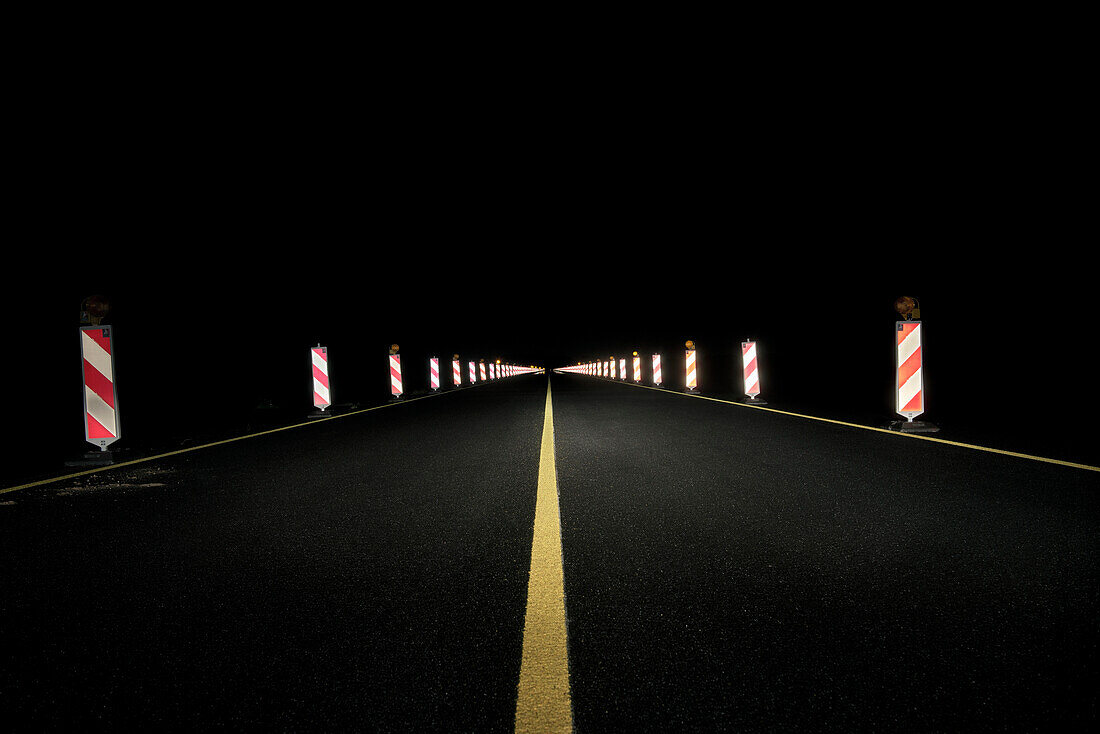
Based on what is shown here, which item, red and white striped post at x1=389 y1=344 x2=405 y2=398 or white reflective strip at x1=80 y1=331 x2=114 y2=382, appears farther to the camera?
red and white striped post at x1=389 y1=344 x2=405 y2=398

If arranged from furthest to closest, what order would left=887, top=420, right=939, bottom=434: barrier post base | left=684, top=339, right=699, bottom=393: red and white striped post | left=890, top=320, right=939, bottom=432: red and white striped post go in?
left=684, top=339, right=699, bottom=393: red and white striped post < left=890, top=320, right=939, bottom=432: red and white striped post < left=887, top=420, right=939, bottom=434: barrier post base

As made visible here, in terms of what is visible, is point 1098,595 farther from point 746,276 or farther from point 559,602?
point 746,276

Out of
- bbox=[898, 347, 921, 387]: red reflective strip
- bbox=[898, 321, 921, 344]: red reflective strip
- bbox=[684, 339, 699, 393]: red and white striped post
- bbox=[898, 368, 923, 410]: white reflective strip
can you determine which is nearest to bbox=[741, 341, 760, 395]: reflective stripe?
bbox=[684, 339, 699, 393]: red and white striped post

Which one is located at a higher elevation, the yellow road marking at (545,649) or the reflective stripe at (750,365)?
the reflective stripe at (750,365)

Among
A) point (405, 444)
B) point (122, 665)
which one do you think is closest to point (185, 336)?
point (405, 444)

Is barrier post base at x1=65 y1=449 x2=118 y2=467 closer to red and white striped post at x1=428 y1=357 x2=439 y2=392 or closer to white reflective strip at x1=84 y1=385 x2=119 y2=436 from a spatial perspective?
white reflective strip at x1=84 y1=385 x2=119 y2=436

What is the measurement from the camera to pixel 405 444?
7.38m

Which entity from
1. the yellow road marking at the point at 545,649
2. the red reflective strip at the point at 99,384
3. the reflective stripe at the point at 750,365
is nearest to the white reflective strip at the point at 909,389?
the reflective stripe at the point at 750,365

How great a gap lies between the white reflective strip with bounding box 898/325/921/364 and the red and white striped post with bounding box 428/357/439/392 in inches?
675

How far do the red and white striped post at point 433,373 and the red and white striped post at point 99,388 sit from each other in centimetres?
1587

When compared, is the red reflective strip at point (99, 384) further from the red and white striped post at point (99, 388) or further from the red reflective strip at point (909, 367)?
the red reflective strip at point (909, 367)

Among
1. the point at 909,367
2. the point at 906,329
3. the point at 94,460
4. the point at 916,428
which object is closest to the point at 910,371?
the point at 909,367

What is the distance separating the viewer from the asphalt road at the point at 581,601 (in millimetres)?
1745

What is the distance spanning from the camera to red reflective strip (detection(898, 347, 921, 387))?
7977 millimetres
